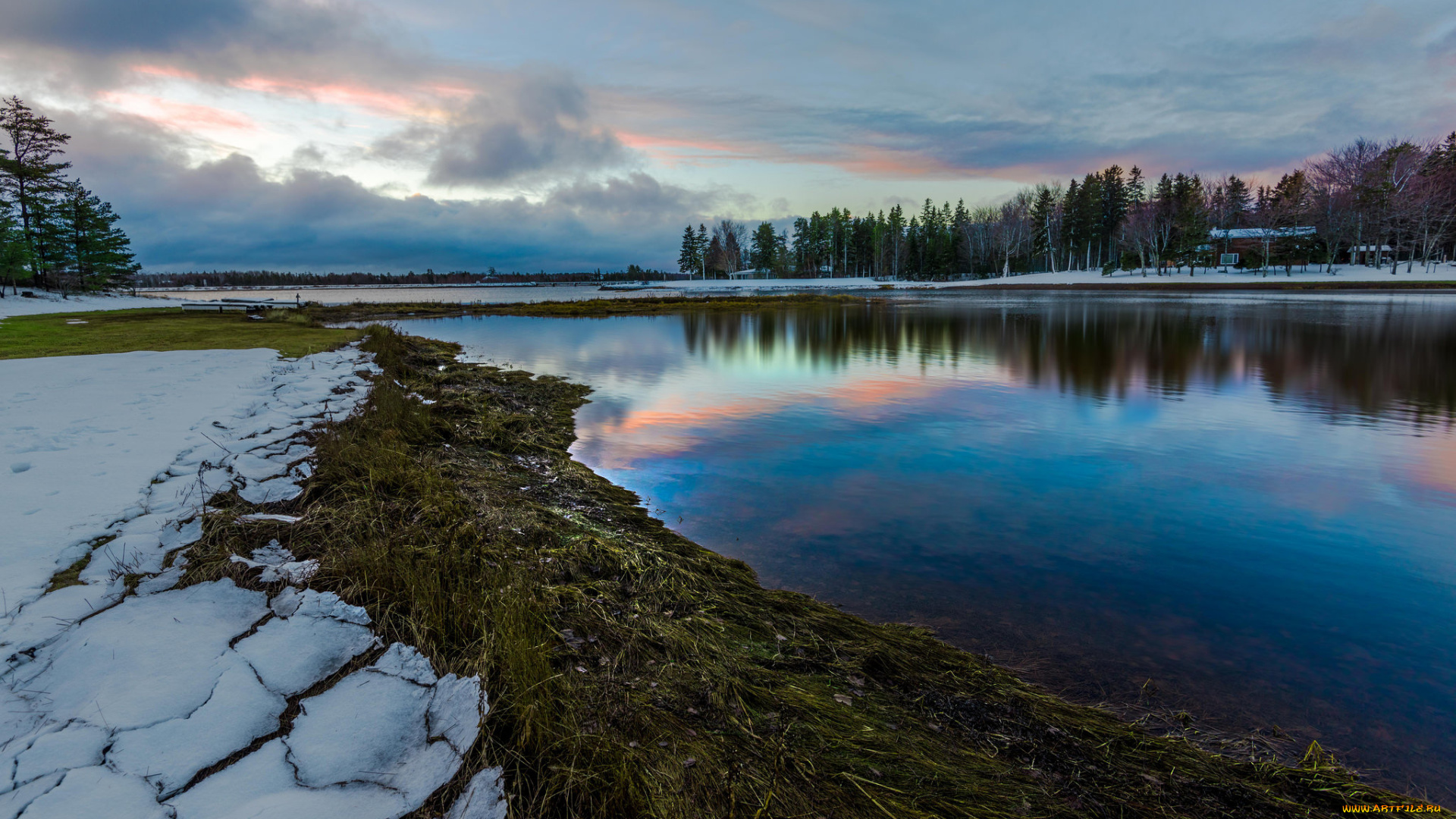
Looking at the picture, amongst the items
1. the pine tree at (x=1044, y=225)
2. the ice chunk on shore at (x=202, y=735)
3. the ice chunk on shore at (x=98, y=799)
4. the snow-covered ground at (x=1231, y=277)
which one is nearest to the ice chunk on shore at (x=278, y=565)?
the ice chunk on shore at (x=202, y=735)

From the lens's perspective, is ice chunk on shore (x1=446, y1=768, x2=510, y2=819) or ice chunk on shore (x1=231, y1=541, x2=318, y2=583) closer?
ice chunk on shore (x1=446, y1=768, x2=510, y2=819)

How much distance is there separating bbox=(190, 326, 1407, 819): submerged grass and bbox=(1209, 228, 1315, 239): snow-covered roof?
3770 inches

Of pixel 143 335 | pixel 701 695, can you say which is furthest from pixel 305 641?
pixel 143 335

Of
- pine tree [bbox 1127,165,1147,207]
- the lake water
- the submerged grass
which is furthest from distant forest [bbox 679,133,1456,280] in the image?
the submerged grass

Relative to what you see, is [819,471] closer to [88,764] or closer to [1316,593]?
[1316,593]

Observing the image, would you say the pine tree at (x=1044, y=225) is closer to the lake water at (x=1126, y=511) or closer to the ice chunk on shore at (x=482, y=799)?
the lake water at (x=1126, y=511)

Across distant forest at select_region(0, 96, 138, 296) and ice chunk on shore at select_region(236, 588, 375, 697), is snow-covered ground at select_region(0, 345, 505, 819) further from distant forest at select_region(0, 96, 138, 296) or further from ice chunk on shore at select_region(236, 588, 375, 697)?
distant forest at select_region(0, 96, 138, 296)

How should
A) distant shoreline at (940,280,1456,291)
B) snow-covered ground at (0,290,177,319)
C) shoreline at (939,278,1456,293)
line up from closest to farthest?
snow-covered ground at (0,290,177,319) → shoreline at (939,278,1456,293) → distant shoreline at (940,280,1456,291)

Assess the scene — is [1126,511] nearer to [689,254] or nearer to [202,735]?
[202,735]

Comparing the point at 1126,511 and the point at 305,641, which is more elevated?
the point at 305,641

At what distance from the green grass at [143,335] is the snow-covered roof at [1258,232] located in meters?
96.9

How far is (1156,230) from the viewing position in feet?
267

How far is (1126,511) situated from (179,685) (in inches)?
320

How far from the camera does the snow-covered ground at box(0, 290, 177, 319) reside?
2923 centimetres
